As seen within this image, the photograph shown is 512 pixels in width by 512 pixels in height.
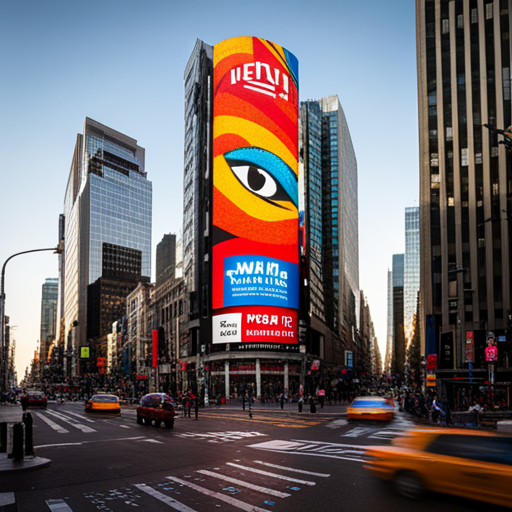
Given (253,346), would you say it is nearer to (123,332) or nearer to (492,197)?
(492,197)

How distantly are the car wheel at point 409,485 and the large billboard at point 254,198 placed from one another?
77.6 meters

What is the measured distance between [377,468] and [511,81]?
7339 cm

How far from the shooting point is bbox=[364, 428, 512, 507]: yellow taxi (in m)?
10.2

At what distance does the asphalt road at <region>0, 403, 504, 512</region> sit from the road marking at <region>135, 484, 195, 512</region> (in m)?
0.02

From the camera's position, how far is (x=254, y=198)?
3679 inches

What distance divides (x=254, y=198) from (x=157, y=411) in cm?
6531

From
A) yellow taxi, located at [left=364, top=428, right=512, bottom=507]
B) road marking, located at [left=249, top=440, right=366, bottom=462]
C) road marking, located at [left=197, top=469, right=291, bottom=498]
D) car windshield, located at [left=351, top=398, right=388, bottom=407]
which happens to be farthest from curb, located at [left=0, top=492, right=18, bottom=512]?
car windshield, located at [left=351, top=398, right=388, bottom=407]

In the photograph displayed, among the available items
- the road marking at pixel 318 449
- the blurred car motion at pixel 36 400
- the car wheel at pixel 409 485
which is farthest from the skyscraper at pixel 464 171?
the car wheel at pixel 409 485

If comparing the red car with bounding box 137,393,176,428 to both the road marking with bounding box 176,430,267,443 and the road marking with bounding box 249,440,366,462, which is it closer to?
the road marking with bounding box 176,430,267,443

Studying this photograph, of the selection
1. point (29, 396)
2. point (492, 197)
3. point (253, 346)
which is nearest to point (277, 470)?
point (29, 396)

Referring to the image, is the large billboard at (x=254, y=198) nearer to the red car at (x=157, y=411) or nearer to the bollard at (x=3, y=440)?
the red car at (x=157, y=411)

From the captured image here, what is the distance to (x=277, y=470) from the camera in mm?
15055

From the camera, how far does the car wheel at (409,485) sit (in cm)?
1141

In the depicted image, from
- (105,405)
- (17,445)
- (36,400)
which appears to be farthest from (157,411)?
(36,400)
